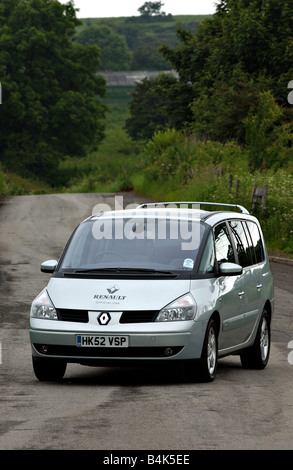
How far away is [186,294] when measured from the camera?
10.3 metres

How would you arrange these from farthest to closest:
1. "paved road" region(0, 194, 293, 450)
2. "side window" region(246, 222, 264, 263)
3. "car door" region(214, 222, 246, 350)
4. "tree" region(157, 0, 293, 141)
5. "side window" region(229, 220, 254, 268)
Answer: "tree" region(157, 0, 293, 141)
"side window" region(246, 222, 264, 263)
"side window" region(229, 220, 254, 268)
"car door" region(214, 222, 246, 350)
"paved road" region(0, 194, 293, 450)

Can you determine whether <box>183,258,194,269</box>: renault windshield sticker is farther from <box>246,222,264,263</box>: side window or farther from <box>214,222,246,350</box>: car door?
<box>246,222,264,263</box>: side window

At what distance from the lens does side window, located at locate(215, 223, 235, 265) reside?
1141 cm

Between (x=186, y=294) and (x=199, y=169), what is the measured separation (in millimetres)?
30277

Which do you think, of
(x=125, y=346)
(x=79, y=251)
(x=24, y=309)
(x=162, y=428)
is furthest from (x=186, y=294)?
(x=24, y=309)

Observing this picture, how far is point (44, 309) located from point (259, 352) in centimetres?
314

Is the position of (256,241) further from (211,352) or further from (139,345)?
(139,345)

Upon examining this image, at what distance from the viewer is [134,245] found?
11.1m

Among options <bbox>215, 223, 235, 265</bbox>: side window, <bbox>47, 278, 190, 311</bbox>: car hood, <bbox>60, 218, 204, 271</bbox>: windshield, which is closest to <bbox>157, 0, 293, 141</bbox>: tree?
<bbox>215, 223, 235, 265</bbox>: side window

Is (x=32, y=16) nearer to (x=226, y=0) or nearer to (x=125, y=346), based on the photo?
(x=226, y=0)

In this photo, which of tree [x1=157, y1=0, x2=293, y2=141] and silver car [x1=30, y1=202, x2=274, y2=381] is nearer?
silver car [x1=30, y1=202, x2=274, y2=381]

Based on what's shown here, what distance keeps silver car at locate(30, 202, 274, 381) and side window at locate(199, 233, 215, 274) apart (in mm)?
13

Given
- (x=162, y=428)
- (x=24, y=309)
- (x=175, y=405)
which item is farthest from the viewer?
(x=24, y=309)

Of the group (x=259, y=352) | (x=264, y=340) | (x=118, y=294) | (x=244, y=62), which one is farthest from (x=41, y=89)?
(x=118, y=294)
